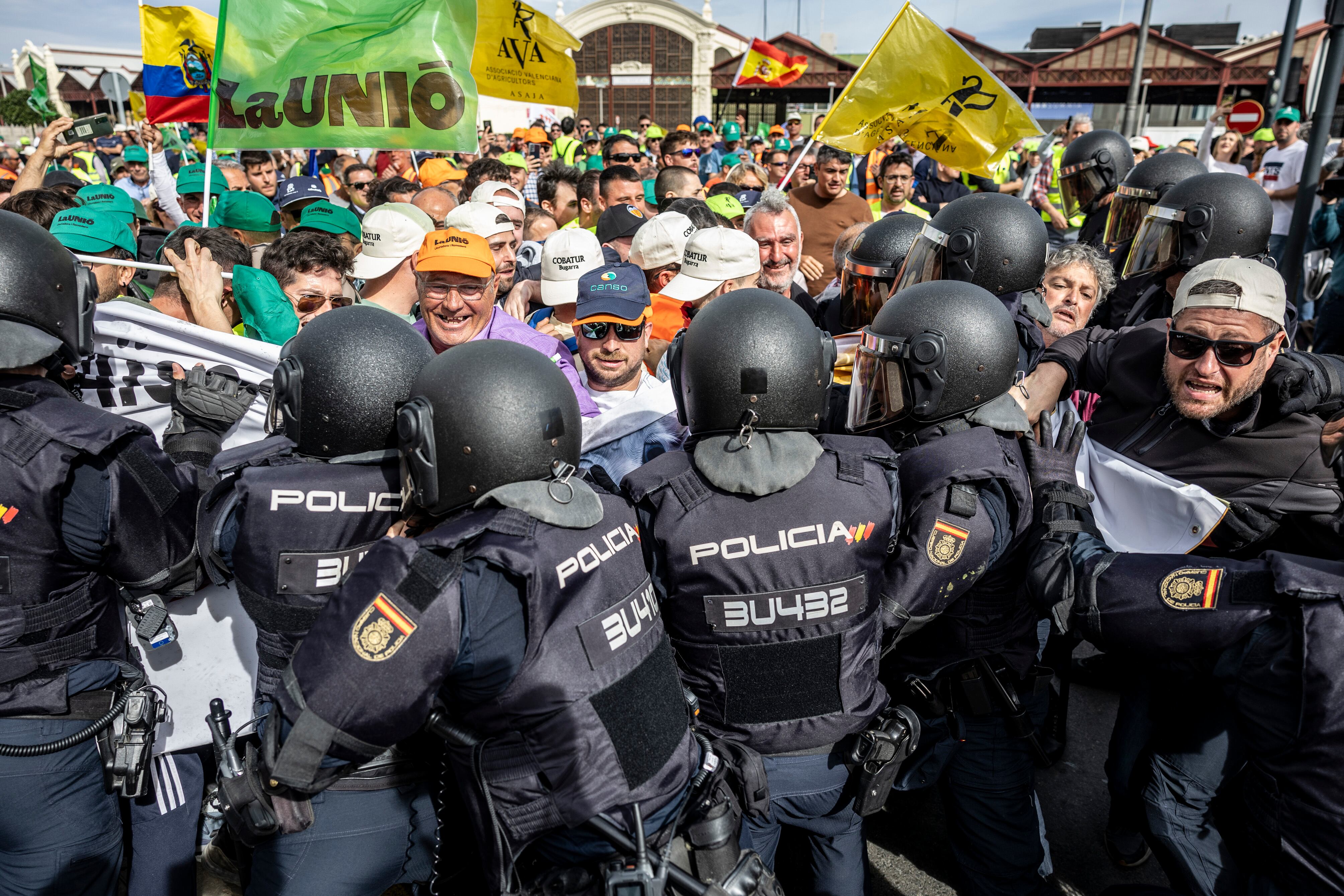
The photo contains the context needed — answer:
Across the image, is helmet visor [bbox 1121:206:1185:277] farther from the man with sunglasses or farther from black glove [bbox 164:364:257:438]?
black glove [bbox 164:364:257:438]

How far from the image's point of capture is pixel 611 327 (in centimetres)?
333

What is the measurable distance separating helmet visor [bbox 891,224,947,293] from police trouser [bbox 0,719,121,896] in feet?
11.5

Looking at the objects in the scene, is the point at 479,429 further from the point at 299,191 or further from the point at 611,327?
the point at 299,191

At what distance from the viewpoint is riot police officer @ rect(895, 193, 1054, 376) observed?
3.72m

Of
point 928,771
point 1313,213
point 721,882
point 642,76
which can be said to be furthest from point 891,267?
point 642,76

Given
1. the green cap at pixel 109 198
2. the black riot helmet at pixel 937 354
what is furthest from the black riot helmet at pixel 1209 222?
the green cap at pixel 109 198

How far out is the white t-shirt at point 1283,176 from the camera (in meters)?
8.78

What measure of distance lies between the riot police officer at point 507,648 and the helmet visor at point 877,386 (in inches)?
43.4

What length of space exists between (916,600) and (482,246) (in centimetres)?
244

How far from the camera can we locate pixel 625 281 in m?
3.45

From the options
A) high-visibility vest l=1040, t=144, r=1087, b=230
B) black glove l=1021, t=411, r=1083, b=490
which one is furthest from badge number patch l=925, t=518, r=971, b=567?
high-visibility vest l=1040, t=144, r=1087, b=230

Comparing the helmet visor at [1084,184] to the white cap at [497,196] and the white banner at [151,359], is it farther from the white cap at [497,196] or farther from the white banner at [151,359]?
the white banner at [151,359]

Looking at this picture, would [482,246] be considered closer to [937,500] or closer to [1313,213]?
[937,500]

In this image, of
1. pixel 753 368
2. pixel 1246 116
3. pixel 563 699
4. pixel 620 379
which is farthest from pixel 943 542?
pixel 1246 116
